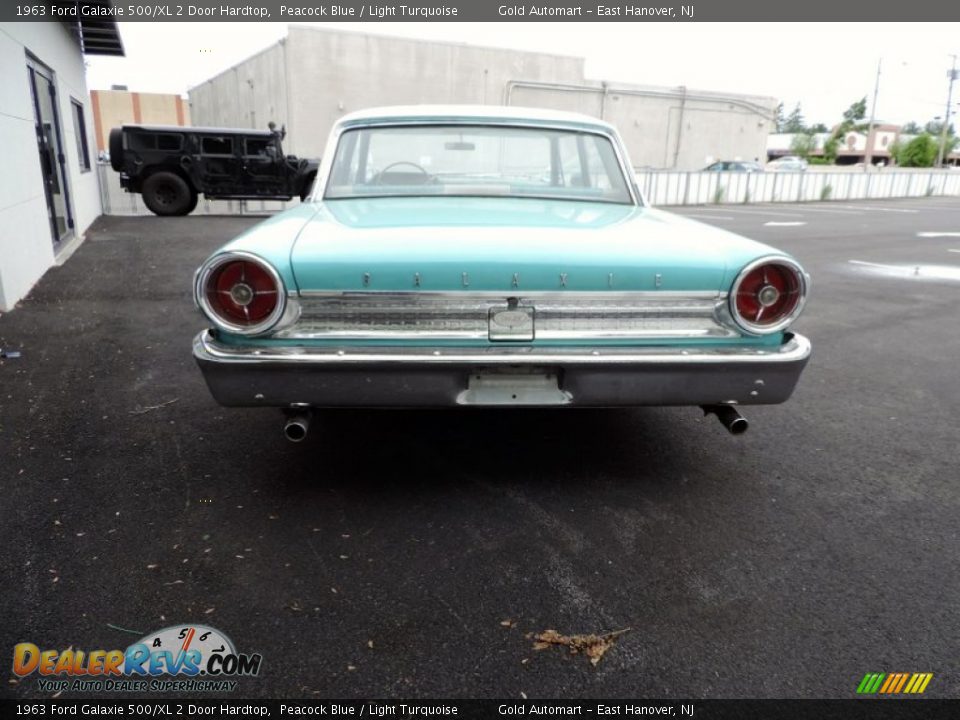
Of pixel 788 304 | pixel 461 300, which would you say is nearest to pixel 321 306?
pixel 461 300

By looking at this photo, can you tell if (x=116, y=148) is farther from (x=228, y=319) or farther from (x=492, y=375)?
(x=492, y=375)

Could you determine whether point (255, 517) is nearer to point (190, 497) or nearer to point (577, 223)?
point (190, 497)

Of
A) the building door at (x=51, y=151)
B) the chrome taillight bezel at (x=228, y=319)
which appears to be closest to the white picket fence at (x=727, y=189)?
the building door at (x=51, y=151)

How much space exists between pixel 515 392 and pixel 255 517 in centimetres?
113

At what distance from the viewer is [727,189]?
23.0 meters

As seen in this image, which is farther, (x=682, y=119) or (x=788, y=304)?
(x=682, y=119)

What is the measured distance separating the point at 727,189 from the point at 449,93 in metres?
14.1

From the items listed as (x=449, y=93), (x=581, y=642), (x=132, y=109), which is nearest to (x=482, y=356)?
(x=581, y=642)

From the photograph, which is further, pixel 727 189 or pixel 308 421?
pixel 727 189

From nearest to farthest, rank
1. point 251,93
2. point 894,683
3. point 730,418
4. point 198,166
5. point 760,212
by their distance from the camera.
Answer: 1. point 894,683
2. point 730,418
3. point 198,166
4. point 760,212
5. point 251,93

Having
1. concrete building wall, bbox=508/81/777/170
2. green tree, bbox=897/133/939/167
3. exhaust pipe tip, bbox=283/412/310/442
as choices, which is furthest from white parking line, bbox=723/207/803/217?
green tree, bbox=897/133/939/167

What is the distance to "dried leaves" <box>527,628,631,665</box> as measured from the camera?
1.98 m

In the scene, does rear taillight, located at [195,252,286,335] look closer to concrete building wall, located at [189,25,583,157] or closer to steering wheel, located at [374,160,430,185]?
steering wheel, located at [374,160,430,185]

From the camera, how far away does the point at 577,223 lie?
287 cm
